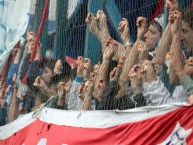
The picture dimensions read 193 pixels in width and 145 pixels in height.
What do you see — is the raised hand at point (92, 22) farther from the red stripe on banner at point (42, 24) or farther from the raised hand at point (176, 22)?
the raised hand at point (176, 22)

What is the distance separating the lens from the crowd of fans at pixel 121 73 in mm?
4395

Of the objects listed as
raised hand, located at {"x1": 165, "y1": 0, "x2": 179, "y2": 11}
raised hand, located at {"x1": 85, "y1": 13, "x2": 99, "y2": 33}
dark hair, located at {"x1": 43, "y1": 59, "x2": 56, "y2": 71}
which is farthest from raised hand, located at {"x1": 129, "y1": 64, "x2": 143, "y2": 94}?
dark hair, located at {"x1": 43, "y1": 59, "x2": 56, "y2": 71}

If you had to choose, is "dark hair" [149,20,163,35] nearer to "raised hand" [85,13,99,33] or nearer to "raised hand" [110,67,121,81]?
"raised hand" [110,67,121,81]

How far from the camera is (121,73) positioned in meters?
5.02

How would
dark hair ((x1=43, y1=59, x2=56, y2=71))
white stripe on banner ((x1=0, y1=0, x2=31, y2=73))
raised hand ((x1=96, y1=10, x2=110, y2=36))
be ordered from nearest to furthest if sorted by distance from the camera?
raised hand ((x1=96, y1=10, x2=110, y2=36)) → dark hair ((x1=43, y1=59, x2=56, y2=71)) → white stripe on banner ((x1=0, y1=0, x2=31, y2=73))

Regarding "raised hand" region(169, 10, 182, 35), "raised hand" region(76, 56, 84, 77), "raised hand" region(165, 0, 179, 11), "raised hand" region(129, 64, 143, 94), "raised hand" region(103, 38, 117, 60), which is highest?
"raised hand" region(165, 0, 179, 11)

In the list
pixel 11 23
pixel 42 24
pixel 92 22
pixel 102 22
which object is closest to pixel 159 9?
pixel 102 22

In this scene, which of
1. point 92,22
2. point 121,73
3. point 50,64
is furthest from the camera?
point 50,64

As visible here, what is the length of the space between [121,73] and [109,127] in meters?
0.51

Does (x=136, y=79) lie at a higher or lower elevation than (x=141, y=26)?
lower

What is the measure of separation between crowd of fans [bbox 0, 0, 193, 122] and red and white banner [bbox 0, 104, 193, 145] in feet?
0.43

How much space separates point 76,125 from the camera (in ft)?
17.9

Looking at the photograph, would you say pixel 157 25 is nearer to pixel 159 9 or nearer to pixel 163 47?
pixel 159 9

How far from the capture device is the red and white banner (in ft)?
13.6
